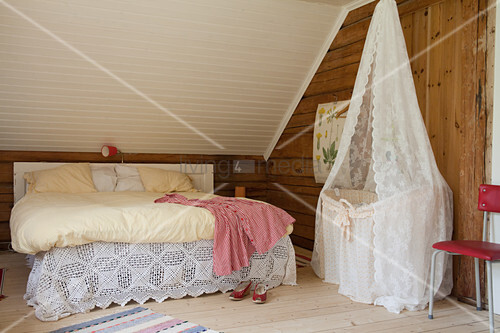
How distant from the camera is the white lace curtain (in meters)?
3.02

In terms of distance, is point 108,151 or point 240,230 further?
point 108,151

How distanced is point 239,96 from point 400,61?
2.34 m

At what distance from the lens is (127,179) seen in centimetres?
512

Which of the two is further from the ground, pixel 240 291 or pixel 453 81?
pixel 453 81

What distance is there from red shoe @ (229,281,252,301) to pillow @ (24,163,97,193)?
7.50 feet

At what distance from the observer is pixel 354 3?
171 inches

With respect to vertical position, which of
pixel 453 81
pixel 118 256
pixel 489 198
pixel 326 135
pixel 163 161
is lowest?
pixel 118 256

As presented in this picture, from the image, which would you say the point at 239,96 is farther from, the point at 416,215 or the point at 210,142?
the point at 416,215

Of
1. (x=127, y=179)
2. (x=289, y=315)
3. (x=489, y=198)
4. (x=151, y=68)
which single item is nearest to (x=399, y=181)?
(x=489, y=198)

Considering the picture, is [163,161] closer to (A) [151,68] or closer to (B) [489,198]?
(A) [151,68]

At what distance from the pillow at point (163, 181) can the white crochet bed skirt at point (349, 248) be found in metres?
2.13

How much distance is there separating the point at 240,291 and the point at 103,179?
8.13 feet

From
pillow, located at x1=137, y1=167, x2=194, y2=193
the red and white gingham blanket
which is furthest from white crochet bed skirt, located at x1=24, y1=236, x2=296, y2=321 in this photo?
pillow, located at x1=137, y1=167, x2=194, y2=193

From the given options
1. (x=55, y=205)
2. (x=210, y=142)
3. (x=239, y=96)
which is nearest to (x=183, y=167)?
(x=210, y=142)
